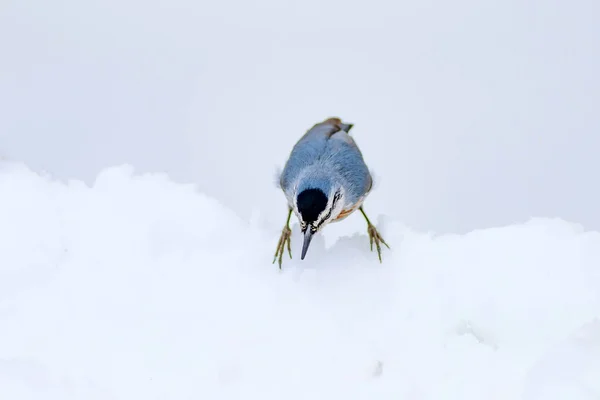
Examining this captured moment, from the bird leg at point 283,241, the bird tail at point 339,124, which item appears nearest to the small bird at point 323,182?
the bird leg at point 283,241

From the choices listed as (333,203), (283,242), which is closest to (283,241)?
(283,242)

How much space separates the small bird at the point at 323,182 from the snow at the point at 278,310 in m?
0.21

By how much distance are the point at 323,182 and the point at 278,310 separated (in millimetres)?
690

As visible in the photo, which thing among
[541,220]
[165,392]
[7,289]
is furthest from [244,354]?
[541,220]

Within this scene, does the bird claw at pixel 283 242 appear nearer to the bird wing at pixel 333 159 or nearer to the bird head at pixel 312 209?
the bird wing at pixel 333 159

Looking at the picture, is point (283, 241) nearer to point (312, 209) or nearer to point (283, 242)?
point (283, 242)

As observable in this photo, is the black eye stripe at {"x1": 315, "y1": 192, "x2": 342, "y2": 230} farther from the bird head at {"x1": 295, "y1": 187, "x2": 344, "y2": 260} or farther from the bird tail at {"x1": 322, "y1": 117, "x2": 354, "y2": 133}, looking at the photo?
the bird tail at {"x1": 322, "y1": 117, "x2": 354, "y2": 133}

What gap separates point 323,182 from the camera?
355cm

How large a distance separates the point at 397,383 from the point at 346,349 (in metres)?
0.29

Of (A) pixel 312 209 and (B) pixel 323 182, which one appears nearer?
(A) pixel 312 209

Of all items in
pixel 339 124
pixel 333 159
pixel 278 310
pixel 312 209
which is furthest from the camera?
pixel 339 124

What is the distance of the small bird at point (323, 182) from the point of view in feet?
11.1

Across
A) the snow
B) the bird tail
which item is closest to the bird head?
the snow

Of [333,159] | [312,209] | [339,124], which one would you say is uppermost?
[339,124]
